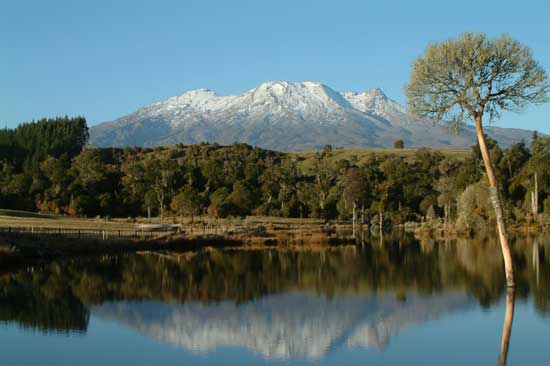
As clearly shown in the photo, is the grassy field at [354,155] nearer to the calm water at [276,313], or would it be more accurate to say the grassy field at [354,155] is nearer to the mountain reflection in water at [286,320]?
the calm water at [276,313]

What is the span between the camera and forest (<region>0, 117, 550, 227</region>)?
89.0m

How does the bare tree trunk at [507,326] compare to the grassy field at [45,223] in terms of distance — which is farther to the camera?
the grassy field at [45,223]

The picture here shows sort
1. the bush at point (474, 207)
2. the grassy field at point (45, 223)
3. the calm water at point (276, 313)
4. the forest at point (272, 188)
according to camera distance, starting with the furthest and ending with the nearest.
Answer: the forest at point (272, 188)
the bush at point (474, 207)
the grassy field at point (45, 223)
the calm water at point (276, 313)

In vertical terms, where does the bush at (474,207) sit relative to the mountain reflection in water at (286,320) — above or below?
above

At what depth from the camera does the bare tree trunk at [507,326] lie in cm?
1722

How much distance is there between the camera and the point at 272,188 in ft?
341

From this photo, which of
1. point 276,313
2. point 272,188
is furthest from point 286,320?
point 272,188

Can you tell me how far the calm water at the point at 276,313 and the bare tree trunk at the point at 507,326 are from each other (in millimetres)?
53

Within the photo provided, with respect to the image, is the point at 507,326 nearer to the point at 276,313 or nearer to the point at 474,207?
the point at 276,313

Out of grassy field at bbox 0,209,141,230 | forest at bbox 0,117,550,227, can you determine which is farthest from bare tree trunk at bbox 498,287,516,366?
forest at bbox 0,117,550,227

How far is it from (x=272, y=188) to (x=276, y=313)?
3123 inches

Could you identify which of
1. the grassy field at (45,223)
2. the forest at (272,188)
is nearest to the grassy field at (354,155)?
the forest at (272,188)

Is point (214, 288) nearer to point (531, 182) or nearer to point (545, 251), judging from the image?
point (545, 251)

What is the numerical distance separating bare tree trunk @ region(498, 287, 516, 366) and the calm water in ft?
0.17
